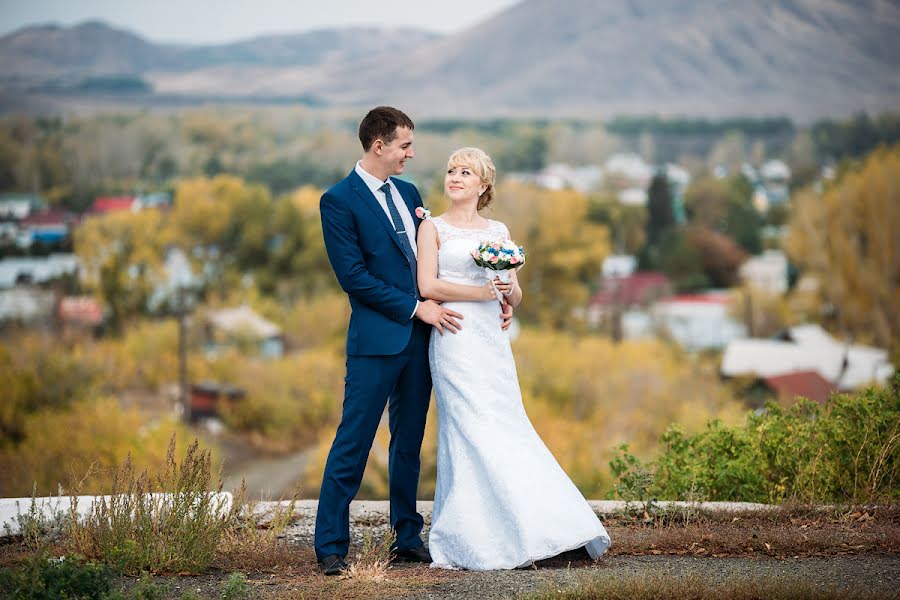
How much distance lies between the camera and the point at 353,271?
175 inches

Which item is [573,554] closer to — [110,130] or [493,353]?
[493,353]

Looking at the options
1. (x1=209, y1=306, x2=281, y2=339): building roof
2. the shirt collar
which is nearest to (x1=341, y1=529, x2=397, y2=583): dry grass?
the shirt collar

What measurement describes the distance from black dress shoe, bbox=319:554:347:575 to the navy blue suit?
3cm

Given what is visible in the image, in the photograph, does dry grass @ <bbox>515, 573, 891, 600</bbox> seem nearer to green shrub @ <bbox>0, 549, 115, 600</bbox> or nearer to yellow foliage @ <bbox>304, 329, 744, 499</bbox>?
green shrub @ <bbox>0, 549, 115, 600</bbox>

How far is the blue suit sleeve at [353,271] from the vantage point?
4.46 m

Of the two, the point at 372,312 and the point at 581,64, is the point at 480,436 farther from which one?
the point at 581,64

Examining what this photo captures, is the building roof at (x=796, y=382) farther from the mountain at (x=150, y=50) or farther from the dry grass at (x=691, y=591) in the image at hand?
the mountain at (x=150, y=50)

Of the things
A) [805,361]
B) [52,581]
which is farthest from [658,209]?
[52,581]

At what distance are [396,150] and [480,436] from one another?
1244 mm

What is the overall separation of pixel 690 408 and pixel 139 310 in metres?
33.5

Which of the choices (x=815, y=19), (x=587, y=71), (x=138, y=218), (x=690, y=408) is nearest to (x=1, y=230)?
(x=138, y=218)

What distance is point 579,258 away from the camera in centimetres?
7025

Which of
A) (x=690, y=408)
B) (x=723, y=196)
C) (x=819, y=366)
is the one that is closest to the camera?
(x=690, y=408)

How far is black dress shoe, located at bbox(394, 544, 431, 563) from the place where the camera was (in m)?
4.79
